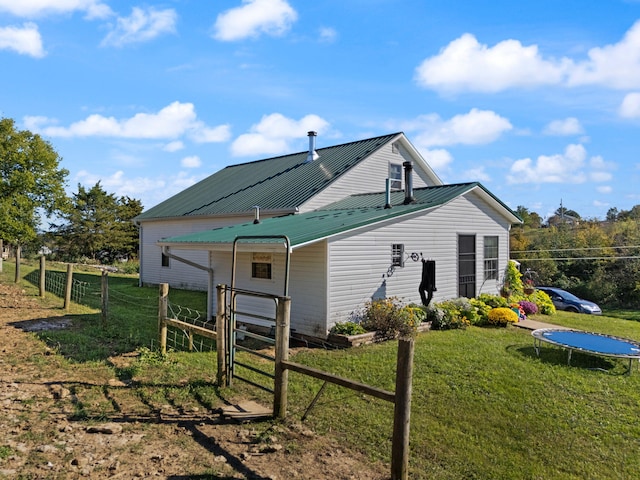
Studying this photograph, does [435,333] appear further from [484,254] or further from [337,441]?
[337,441]

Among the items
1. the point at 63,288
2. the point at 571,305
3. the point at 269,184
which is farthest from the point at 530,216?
the point at 63,288

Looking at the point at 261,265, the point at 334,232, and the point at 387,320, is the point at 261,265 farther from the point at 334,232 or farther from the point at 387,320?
the point at 387,320

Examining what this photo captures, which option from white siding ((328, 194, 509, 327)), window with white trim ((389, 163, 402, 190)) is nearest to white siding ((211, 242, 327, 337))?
white siding ((328, 194, 509, 327))

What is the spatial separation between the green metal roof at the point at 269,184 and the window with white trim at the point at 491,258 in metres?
5.92

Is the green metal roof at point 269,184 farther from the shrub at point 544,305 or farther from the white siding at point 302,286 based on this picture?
the shrub at point 544,305

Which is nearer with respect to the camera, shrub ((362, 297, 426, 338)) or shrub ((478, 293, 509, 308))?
shrub ((362, 297, 426, 338))

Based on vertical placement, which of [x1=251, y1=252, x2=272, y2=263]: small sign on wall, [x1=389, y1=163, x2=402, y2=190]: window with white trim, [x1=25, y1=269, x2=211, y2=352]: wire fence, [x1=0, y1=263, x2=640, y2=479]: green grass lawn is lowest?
[x1=0, y1=263, x2=640, y2=479]: green grass lawn

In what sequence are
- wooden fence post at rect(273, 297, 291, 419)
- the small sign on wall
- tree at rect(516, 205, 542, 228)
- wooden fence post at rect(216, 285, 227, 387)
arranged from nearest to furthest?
wooden fence post at rect(273, 297, 291, 419)
wooden fence post at rect(216, 285, 227, 387)
the small sign on wall
tree at rect(516, 205, 542, 228)

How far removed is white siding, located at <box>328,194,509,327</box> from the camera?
10938mm

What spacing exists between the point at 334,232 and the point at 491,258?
8.32 meters

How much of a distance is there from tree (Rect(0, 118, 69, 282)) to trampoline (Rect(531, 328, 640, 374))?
28292 millimetres

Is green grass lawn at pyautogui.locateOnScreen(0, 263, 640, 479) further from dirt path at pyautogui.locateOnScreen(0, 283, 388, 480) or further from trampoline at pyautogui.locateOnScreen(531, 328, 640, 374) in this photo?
dirt path at pyautogui.locateOnScreen(0, 283, 388, 480)

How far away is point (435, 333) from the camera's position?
459 inches

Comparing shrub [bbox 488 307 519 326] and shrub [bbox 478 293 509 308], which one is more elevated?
shrub [bbox 478 293 509 308]
